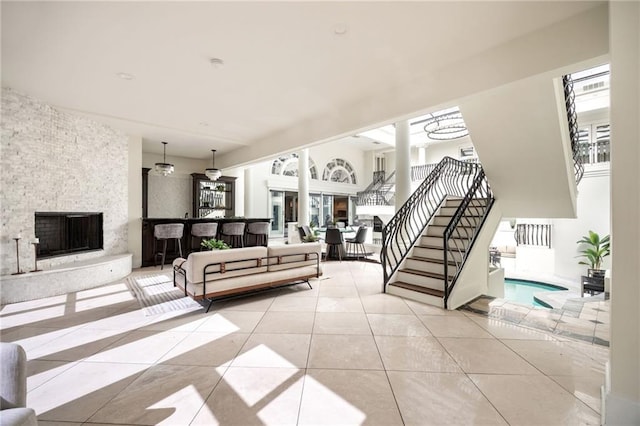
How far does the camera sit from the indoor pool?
286 inches

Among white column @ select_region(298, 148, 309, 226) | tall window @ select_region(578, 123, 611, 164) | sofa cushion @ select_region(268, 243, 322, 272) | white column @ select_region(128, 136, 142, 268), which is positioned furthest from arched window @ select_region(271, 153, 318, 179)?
tall window @ select_region(578, 123, 611, 164)

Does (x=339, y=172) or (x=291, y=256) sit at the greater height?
(x=339, y=172)

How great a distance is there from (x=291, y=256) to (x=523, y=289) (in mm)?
7325

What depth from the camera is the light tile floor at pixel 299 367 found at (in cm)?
184

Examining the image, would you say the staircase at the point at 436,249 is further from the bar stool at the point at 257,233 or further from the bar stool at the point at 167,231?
the bar stool at the point at 167,231

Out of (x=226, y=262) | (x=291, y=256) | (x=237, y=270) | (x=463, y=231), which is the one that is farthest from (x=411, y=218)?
(x=226, y=262)

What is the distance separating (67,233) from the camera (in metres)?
5.02

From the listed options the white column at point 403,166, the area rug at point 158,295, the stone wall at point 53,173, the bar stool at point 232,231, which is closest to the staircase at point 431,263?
the white column at point 403,166

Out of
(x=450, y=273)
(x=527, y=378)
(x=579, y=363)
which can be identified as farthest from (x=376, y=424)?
(x=450, y=273)

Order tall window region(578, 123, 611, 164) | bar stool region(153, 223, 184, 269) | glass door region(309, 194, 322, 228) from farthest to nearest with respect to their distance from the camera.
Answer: glass door region(309, 194, 322, 228) < tall window region(578, 123, 611, 164) < bar stool region(153, 223, 184, 269)

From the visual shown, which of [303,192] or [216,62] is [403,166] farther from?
[216,62]

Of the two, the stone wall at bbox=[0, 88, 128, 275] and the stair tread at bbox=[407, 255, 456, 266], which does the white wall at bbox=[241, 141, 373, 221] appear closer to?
the stone wall at bbox=[0, 88, 128, 275]

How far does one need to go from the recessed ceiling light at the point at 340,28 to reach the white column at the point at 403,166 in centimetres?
408

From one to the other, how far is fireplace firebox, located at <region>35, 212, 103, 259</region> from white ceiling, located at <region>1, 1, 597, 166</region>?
6.36ft
